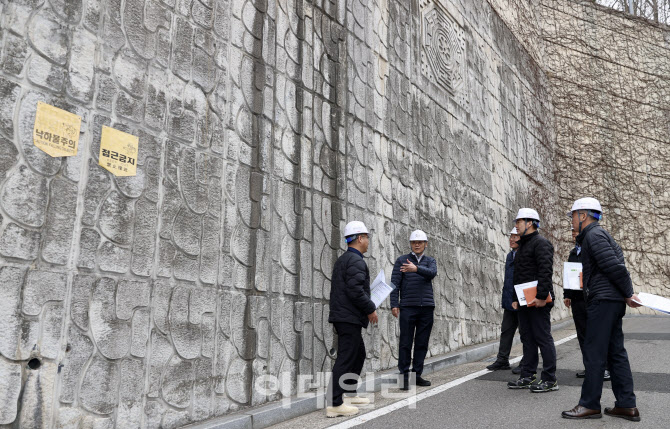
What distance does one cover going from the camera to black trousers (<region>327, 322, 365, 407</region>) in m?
5.72

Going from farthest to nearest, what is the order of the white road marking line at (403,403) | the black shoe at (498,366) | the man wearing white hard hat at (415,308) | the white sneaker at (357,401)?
1. the black shoe at (498,366)
2. the man wearing white hard hat at (415,308)
3. the white sneaker at (357,401)
4. the white road marking line at (403,403)

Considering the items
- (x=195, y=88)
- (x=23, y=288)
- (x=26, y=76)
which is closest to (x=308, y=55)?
(x=195, y=88)

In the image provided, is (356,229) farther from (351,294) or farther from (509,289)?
(509,289)

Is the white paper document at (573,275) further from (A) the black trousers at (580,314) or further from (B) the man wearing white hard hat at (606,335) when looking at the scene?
(B) the man wearing white hard hat at (606,335)

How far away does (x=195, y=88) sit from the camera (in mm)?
5871

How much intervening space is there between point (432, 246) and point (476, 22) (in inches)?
244

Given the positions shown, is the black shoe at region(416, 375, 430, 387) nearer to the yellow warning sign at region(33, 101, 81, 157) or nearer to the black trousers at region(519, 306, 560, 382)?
the black trousers at region(519, 306, 560, 382)

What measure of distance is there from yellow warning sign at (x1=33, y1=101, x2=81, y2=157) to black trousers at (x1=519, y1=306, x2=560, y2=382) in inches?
196

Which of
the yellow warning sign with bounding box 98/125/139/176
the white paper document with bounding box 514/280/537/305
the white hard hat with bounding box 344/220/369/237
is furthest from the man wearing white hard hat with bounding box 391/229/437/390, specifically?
the yellow warning sign with bounding box 98/125/139/176

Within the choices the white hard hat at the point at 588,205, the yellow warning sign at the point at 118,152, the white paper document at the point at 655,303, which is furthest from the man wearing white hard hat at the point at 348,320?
the white paper document at the point at 655,303

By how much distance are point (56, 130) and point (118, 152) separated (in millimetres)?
570

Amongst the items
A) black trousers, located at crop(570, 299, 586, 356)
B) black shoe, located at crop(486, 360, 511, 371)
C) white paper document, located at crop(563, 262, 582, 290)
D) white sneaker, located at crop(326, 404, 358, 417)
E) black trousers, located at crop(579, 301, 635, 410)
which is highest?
white paper document, located at crop(563, 262, 582, 290)

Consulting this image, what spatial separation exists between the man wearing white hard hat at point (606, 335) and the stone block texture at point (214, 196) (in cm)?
300

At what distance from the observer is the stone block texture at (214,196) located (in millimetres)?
4359
